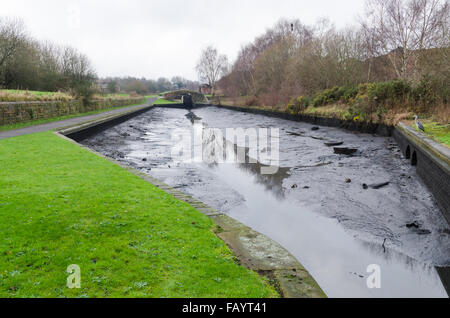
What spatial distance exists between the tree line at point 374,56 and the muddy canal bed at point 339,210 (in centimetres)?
678

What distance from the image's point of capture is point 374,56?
2731 cm

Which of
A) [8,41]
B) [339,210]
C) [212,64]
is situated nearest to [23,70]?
[8,41]

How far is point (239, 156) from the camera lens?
15.2 meters

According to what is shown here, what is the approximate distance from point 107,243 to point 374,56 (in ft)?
97.1

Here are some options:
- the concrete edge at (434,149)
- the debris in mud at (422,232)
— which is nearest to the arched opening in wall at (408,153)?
the concrete edge at (434,149)

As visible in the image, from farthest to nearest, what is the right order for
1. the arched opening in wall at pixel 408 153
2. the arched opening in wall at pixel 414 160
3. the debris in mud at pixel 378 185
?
the arched opening in wall at pixel 408 153, the arched opening in wall at pixel 414 160, the debris in mud at pixel 378 185

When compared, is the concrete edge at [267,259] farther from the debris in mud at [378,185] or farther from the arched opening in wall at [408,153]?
the arched opening in wall at [408,153]

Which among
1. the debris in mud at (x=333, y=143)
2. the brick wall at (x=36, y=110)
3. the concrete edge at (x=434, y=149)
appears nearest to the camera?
the concrete edge at (x=434, y=149)

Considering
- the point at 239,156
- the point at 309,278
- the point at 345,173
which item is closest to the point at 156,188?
the point at 309,278

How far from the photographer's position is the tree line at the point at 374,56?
1745 centimetres

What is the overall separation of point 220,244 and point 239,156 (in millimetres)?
10861

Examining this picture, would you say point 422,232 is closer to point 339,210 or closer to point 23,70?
point 339,210

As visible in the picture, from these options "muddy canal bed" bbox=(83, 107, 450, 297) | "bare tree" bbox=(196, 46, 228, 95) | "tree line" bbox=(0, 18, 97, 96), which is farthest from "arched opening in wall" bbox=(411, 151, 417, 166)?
"bare tree" bbox=(196, 46, 228, 95)
